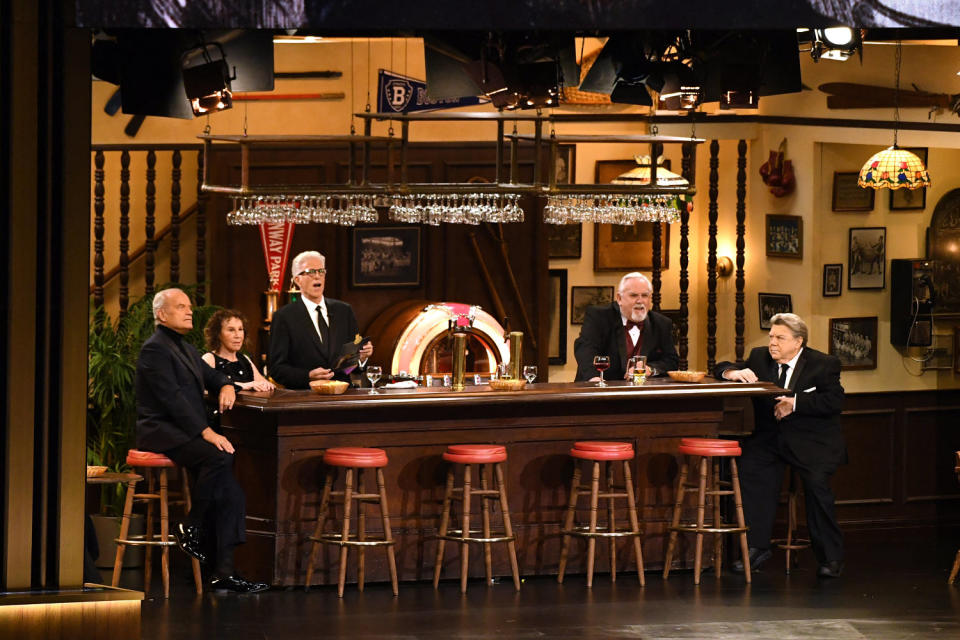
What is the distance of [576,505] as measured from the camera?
27.6 ft

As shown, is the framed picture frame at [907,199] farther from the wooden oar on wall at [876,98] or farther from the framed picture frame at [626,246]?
the framed picture frame at [626,246]

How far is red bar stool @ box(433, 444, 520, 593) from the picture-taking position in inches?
311

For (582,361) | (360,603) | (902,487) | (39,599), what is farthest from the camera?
(902,487)

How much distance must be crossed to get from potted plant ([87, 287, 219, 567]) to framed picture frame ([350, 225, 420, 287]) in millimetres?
1516

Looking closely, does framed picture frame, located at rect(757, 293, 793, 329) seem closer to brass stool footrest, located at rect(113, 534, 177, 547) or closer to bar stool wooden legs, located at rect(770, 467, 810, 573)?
bar stool wooden legs, located at rect(770, 467, 810, 573)

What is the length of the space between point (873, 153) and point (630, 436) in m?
3.12

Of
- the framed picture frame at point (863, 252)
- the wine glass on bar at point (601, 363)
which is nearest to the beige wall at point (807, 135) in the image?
the framed picture frame at point (863, 252)

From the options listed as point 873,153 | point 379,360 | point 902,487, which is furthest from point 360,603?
point 873,153

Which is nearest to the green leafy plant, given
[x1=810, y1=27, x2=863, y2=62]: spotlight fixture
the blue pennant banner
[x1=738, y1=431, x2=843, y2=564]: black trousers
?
the blue pennant banner

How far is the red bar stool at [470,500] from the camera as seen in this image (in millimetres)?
7910

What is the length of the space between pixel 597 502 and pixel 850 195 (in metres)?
3.32

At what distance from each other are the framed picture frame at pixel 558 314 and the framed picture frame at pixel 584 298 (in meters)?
0.07

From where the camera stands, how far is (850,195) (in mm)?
10359

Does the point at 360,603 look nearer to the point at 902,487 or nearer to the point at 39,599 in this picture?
the point at 39,599
